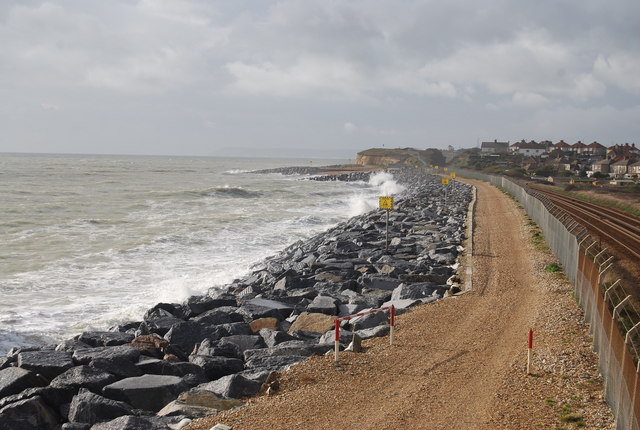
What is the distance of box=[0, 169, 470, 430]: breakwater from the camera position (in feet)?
25.9

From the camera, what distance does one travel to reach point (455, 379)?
8930 mm

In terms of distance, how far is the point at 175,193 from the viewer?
62.1 metres

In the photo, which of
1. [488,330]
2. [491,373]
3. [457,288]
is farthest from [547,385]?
[457,288]

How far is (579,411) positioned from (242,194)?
193 feet

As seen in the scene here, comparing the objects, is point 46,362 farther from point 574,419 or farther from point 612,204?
point 612,204

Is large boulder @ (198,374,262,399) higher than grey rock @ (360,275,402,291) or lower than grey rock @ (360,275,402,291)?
higher

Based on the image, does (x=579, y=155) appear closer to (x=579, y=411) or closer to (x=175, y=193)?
(x=175, y=193)

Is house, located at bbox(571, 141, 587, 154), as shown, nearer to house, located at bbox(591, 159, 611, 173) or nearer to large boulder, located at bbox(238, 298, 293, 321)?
house, located at bbox(591, 159, 611, 173)

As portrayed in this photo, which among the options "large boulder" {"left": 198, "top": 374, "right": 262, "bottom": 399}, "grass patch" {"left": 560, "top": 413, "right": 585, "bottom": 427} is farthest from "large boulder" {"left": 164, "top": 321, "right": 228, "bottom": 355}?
"grass patch" {"left": 560, "top": 413, "right": 585, "bottom": 427}

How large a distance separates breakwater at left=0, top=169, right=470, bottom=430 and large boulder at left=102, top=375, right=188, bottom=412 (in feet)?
0.05

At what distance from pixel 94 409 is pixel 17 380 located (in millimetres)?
1616

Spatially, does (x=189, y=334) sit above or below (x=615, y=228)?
below

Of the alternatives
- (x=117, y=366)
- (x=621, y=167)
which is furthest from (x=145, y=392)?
(x=621, y=167)

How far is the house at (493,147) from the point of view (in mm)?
184387
